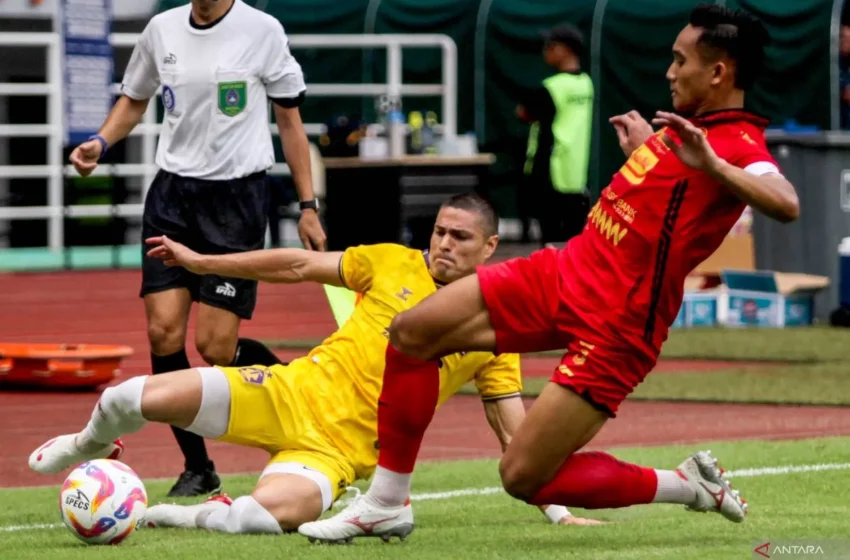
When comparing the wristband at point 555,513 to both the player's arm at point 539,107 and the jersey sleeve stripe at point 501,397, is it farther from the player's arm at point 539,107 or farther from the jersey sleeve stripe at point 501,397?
the player's arm at point 539,107

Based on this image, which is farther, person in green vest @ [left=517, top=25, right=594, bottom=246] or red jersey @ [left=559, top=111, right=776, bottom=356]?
person in green vest @ [left=517, top=25, right=594, bottom=246]

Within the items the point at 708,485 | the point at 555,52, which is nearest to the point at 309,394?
the point at 708,485

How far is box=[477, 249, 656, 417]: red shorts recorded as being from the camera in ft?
20.5

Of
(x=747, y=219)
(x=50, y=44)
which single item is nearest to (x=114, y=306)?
(x=50, y=44)

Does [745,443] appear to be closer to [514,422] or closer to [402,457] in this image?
[514,422]

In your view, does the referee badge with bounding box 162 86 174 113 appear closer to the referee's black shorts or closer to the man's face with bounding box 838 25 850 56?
the referee's black shorts

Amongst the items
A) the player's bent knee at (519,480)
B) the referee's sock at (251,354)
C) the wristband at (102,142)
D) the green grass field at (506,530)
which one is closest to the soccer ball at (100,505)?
the green grass field at (506,530)

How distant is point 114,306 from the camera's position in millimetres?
18938

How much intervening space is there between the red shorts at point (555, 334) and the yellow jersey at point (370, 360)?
0.78 meters

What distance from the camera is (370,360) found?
716 cm

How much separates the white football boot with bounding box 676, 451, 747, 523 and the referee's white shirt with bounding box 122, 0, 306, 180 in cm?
282

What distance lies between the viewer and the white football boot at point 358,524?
21.4 ft

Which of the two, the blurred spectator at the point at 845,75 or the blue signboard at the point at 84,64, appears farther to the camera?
the blue signboard at the point at 84,64

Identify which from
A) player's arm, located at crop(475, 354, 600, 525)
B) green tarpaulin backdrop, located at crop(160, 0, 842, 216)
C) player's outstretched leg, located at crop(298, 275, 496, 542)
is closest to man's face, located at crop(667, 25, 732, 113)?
player's outstretched leg, located at crop(298, 275, 496, 542)
